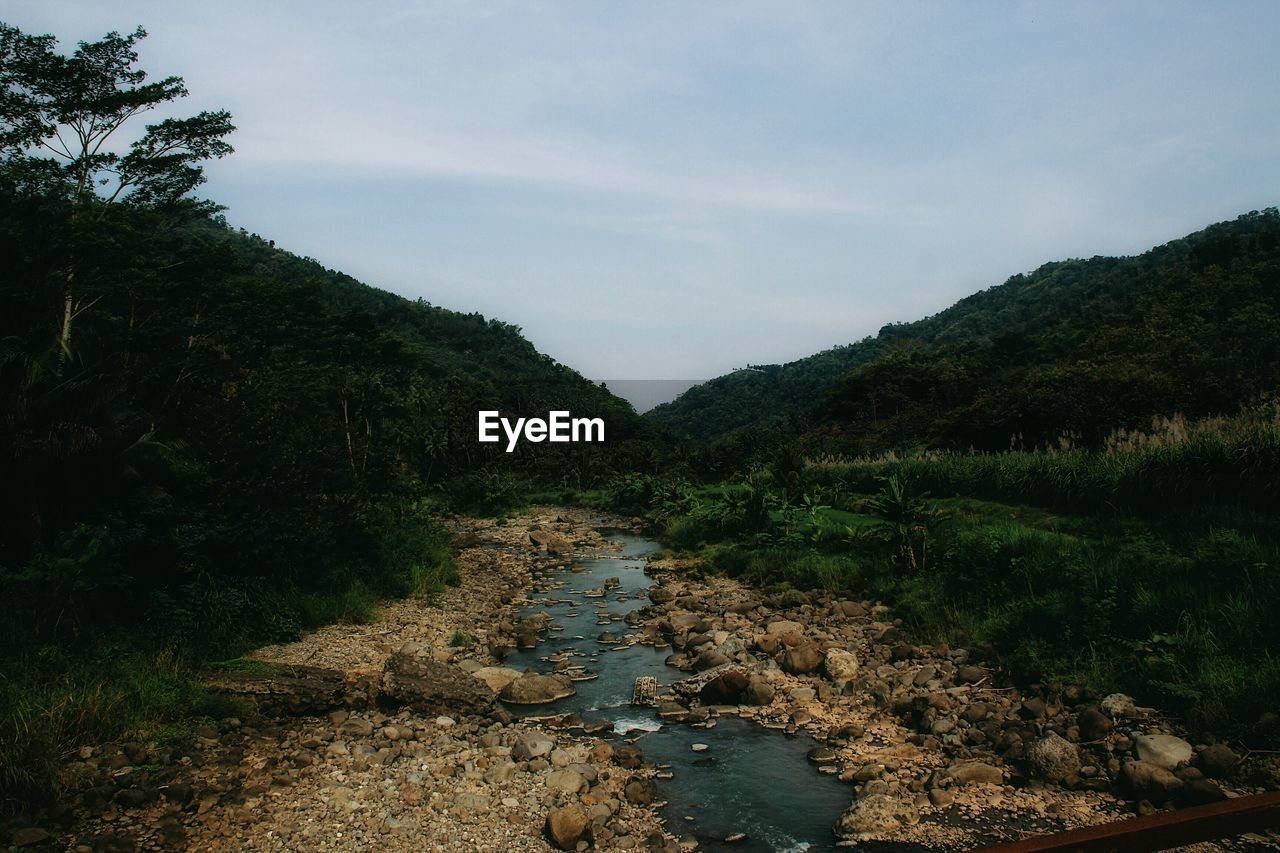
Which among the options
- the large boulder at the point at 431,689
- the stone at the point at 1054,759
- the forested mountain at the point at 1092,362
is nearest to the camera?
the stone at the point at 1054,759

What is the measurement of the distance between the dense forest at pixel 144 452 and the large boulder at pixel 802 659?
7.67 m

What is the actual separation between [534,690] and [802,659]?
396 centimetres

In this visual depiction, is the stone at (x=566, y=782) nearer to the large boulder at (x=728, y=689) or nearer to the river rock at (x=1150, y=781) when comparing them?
the large boulder at (x=728, y=689)

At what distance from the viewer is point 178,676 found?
8422mm

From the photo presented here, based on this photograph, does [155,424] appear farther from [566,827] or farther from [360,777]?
[566,827]

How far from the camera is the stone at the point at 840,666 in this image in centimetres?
1023

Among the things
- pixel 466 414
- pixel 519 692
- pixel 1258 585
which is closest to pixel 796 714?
pixel 519 692

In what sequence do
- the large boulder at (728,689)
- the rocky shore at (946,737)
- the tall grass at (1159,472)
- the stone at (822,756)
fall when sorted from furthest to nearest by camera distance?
1. the tall grass at (1159,472)
2. the large boulder at (728,689)
3. the stone at (822,756)
4. the rocky shore at (946,737)

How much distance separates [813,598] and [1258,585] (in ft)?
24.7

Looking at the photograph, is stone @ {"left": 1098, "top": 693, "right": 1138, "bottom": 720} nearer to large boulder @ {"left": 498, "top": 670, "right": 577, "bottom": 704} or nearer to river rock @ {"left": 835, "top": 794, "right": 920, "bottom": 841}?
river rock @ {"left": 835, "top": 794, "right": 920, "bottom": 841}

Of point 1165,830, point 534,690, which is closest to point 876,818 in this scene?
point 1165,830

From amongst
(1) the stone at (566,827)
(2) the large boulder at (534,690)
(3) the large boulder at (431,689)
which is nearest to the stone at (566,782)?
(1) the stone at (566,827)

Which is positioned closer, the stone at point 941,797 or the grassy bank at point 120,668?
the grassy bank at point 120,668

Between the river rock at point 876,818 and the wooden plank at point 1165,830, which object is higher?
the wooden plank at point 1165,830
